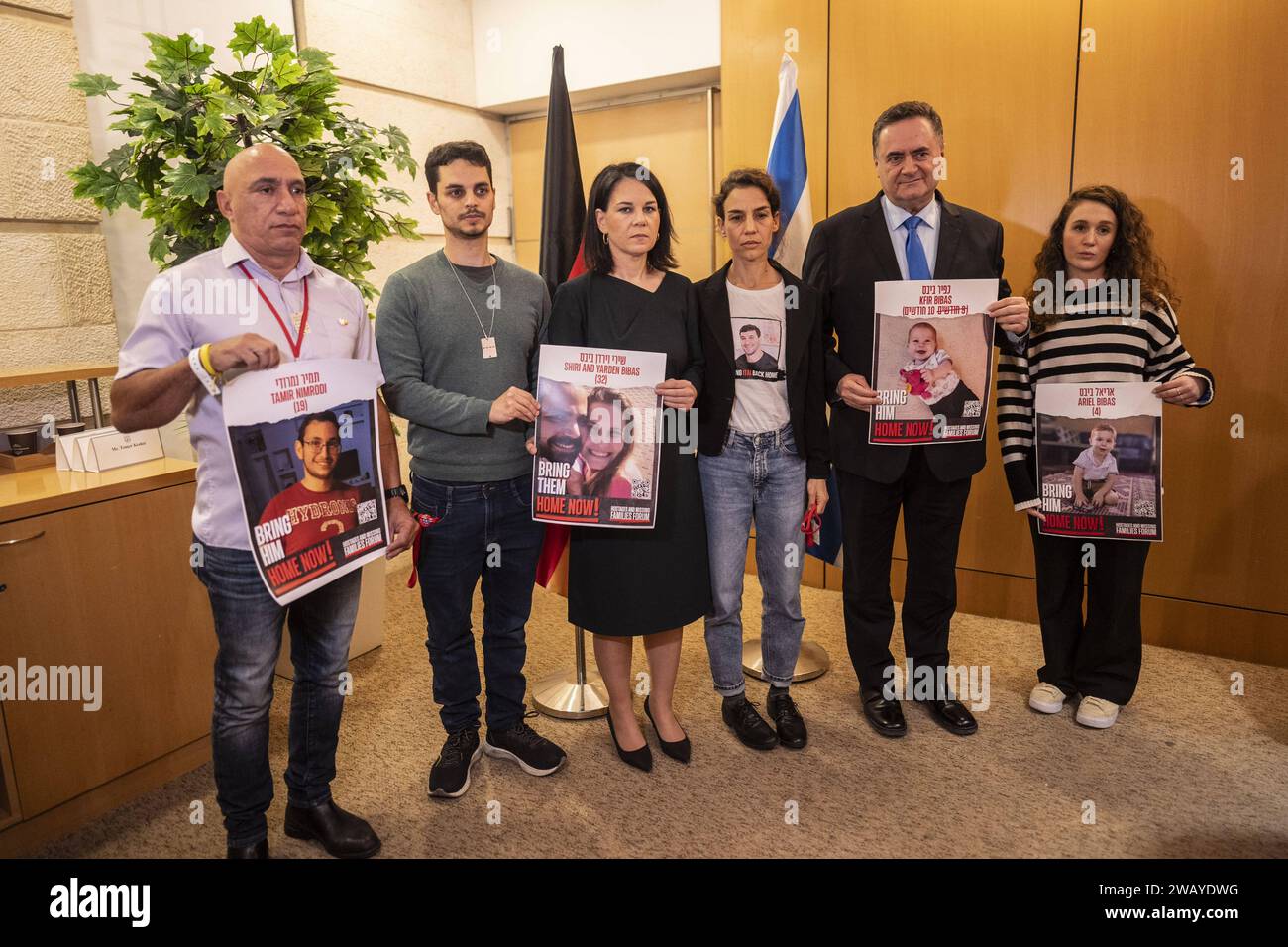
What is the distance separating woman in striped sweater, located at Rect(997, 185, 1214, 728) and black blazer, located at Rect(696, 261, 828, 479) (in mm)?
677

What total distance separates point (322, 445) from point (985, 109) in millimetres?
3074

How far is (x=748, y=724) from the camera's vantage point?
2754mm

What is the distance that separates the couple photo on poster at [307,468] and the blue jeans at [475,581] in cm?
33

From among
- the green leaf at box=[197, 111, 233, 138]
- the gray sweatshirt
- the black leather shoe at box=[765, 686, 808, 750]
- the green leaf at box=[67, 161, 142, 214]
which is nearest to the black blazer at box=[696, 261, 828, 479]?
the gray sweatshirt

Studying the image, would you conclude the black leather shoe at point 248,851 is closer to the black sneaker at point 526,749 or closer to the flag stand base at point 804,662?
the black sneaker at point 526,749

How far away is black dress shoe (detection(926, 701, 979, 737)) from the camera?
9.16 ft

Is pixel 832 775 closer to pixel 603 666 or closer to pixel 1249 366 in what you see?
pixel 603 666

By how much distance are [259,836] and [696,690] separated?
1577mm

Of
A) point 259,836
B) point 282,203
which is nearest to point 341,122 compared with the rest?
point 282,203

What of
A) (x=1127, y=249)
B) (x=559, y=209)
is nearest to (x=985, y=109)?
(x=1127, y=249)

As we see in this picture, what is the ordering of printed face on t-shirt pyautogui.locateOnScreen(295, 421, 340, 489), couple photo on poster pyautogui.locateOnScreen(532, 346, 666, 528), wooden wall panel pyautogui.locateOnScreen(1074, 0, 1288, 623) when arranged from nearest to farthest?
1. printed face on t-shirt pyautogui.locateOnScreen(295, 421, 340, 489)
2. couple photo on poster pyautogui.locateOnScreen(532, 346, 666, 528)
3. wooden wall panel pyautogui.locateOnScreen(1074, 0, 1288, 623)

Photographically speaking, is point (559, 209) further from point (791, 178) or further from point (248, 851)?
point (248, 851)

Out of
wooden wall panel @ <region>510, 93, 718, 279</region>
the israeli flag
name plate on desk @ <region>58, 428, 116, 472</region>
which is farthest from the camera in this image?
wooden wall panel @ <region>510, 93, 718, 279</region>

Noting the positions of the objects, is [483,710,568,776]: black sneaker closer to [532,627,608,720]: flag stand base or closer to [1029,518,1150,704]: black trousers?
[532,627,608,720]: flag stand base
